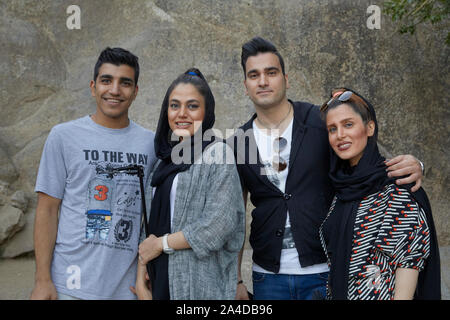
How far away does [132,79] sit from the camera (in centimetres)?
267

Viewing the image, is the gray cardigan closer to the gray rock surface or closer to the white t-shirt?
the white t-shirt

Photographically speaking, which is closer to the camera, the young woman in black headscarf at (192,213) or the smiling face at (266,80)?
the young woman in black headscarf at (192,213)

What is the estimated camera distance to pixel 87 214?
2.38 metres

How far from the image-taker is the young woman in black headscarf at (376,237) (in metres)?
2.04

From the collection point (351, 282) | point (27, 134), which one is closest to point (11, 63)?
point (27, 134)

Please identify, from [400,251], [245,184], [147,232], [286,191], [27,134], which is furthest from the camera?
[27,134]

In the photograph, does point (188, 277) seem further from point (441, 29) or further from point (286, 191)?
point (441, 29)

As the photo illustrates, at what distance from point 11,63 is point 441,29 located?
5795 mm

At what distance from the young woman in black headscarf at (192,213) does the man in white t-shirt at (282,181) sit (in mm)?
350

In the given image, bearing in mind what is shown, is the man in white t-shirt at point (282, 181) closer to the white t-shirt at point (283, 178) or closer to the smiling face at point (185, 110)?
the white t-shirt at point (283, 178)

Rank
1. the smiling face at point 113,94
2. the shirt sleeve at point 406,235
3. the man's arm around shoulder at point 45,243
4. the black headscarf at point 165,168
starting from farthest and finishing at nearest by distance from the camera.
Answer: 1. the smiling face at point 113,94
2. the man's arm around shoulder at point 45,243
3. the black headscarf at point 165,168
4. the shirt sleeve at point 406,235

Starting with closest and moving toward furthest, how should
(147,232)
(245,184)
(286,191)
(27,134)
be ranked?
(147,232) → (286,191) → (245,184) → (27,134)

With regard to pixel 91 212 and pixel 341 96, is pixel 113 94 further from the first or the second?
pixel 341 96

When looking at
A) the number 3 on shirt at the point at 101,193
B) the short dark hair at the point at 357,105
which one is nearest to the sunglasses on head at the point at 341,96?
the short dark hair at the point at 357,105
